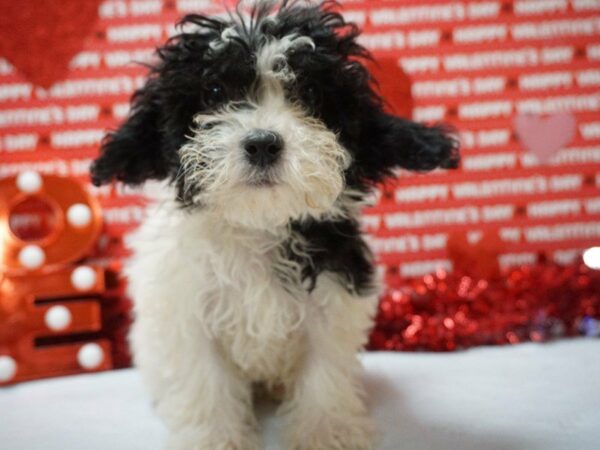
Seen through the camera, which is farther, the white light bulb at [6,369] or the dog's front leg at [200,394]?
the white light bulb at [6,369]

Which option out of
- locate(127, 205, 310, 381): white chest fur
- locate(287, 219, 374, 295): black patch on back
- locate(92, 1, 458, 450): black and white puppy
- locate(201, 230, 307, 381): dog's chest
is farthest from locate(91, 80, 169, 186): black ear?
locate(287, 219, 374, 295): black patch on back

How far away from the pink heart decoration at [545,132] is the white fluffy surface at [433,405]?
3.12ft

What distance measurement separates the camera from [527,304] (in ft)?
8.58

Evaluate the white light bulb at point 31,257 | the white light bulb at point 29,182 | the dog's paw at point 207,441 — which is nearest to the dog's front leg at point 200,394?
the dog's paw at point 207,441

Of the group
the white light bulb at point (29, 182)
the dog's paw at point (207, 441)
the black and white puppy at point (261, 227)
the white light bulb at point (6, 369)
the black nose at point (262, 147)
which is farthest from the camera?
the white light bulb at point (29, 182)

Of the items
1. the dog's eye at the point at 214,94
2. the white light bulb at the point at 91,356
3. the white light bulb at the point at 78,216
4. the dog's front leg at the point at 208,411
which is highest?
the dog's eye at the point at 214,94

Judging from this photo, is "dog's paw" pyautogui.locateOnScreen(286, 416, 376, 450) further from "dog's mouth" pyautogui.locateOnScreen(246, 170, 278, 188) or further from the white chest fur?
"dog's mouth" pyautogui.locateOnScreen(246, 170, 278, 188)

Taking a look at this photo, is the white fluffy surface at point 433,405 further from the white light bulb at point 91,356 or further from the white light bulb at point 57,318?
the white light bulb at point 57,318

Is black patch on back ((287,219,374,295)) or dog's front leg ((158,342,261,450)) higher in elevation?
black patch on back ((287,219,374,295))

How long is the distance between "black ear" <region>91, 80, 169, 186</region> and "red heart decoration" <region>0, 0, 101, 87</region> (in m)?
1.20

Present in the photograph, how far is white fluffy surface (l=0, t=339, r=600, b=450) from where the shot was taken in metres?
1.62

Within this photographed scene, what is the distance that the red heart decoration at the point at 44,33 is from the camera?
2.60m

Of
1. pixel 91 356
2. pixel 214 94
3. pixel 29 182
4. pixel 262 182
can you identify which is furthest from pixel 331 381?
pixel 29 182

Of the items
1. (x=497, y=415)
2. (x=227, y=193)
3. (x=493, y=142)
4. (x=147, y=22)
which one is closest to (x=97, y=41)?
(x=147, y=22)
